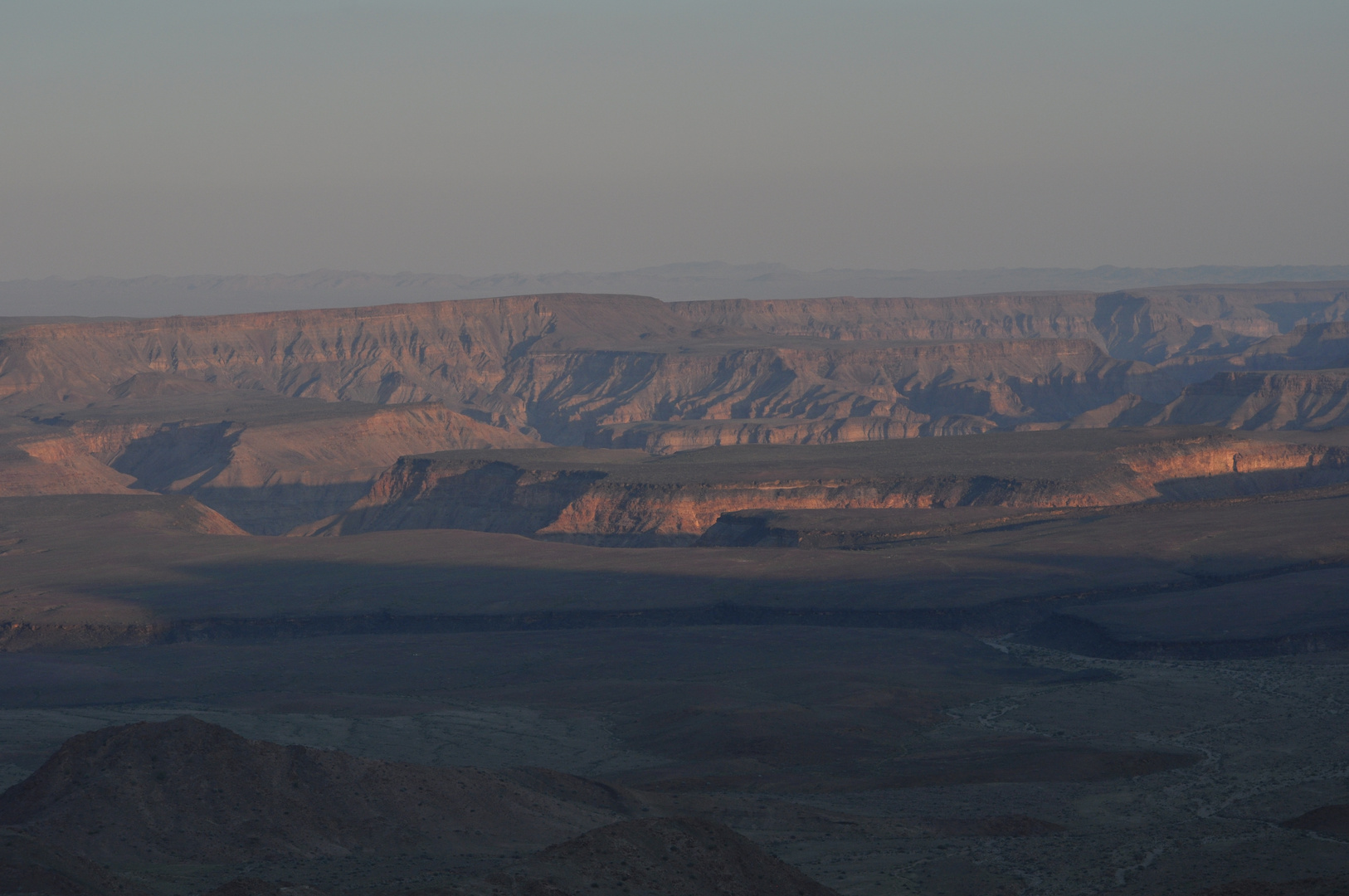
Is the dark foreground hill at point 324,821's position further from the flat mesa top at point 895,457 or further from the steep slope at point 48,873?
the flat mesa top at point 895,457

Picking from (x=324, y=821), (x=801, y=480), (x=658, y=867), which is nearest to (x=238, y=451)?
(x=801, y=480)

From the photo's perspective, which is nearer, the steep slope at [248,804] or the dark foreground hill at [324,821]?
the dark foreground hill at [324,821]

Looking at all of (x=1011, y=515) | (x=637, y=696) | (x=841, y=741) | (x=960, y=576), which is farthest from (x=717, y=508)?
(x=841, y=741)

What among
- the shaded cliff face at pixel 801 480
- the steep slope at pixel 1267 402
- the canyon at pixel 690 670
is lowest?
the canyon at pixel 690 670

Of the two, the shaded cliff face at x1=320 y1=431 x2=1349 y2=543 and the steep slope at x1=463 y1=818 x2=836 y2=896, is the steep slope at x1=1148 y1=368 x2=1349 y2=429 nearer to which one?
the shaded cliff face at x1=320 y1=431 x2=1349 y2=543

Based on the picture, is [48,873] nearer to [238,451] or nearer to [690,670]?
[690,670]

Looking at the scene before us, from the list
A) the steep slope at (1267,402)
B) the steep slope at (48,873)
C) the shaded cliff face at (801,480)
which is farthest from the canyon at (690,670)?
the steep slope at (1267,402)

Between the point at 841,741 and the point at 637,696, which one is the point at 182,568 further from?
the point at 841,741
